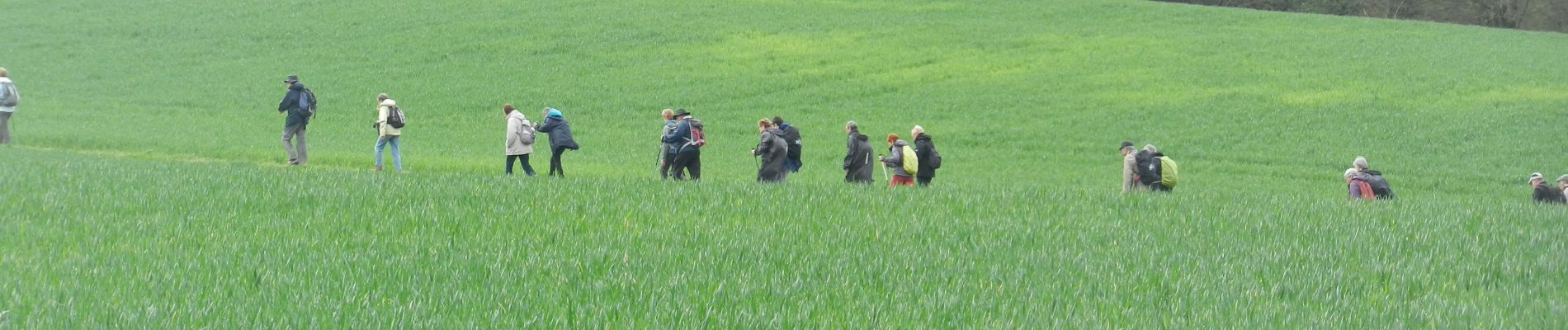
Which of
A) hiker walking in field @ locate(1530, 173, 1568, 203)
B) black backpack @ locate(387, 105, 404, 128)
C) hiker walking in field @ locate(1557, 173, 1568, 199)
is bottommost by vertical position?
hiker walking in field @ locate(1530, 173, 1568, 203)

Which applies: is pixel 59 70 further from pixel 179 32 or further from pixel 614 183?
pixel 614 183

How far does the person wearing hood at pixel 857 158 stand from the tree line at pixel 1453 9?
47254 mm

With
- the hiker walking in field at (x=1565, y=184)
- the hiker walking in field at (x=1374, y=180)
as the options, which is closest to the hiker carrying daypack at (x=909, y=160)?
the hiker walking in field at (x=1374, y=180)

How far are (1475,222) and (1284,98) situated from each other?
858 inches

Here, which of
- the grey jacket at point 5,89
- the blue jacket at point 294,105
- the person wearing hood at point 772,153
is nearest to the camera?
the person wearing hood at point 772,153

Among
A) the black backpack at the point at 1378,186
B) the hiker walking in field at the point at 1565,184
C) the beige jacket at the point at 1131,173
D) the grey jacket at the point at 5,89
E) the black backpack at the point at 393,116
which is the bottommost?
the hiker walking in field at the point at 1565,184

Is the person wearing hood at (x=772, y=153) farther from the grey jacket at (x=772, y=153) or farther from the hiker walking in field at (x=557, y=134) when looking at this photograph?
the hiker walking in field at (x=557, y=134)

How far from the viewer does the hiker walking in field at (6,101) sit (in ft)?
76.5

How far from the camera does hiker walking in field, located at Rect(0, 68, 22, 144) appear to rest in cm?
2331

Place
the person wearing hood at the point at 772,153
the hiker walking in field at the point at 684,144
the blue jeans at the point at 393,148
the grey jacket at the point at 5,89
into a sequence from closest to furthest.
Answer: the person wearing hood at the point at 772,153, the hiker walking in field at the point at 684,144, the blue jeans at the point at 393,148, the grey jacket at the point at 5,89

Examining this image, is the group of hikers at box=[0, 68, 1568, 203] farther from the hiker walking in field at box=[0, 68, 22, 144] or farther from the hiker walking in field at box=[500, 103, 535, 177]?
the hiker walking in field at box=[0, 68, 22, 144]

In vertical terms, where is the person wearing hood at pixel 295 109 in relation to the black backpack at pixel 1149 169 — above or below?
above

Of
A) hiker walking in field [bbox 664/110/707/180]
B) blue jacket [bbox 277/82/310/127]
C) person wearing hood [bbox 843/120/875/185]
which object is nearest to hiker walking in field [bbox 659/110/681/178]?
hiker walking in field [bbox 664/110/707/180]

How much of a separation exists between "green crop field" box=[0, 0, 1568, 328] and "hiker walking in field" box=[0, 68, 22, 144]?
775mm
